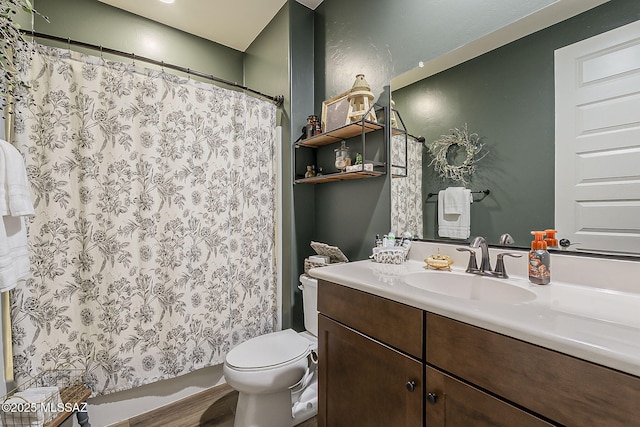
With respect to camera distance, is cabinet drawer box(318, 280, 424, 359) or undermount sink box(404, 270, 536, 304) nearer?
cabinet drawer box(318, 280, 424, 359)

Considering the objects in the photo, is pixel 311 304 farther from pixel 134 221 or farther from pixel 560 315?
pixel 560 315

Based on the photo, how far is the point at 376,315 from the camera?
0.92 m

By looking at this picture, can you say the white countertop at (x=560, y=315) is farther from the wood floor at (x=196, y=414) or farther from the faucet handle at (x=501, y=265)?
the wood floor at (x=196, y=414)

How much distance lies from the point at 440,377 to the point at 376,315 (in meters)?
0.25

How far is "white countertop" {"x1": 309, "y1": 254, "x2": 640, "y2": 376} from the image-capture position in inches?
19.7

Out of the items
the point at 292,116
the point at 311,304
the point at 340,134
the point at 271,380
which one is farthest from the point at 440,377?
the point at 292,116

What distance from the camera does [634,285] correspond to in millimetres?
812

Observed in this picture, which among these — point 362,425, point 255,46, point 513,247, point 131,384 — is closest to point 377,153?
point 513,247

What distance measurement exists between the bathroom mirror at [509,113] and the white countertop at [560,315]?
0.68 feet

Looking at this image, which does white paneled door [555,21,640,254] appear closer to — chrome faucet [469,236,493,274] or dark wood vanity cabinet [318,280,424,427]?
chrome faucet [469,236,493,274]

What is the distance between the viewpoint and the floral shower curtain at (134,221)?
1355mm

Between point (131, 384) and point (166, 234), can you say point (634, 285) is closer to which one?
point (166, 234)

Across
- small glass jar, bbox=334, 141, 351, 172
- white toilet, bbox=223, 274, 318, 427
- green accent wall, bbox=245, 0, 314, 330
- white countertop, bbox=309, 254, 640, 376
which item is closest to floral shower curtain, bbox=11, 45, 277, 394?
green accent wall, bbox=245, 0, 314, 330

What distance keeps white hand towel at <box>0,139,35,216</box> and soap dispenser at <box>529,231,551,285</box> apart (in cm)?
191
